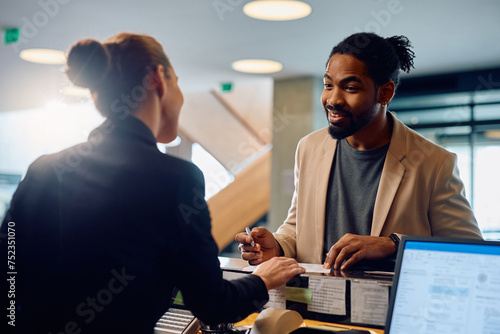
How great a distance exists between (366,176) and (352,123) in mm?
236

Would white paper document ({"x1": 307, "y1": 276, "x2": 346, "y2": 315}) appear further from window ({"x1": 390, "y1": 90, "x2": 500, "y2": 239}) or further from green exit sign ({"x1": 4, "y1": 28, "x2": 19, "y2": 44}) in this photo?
window ({"x1": 390, "y1": 90, "x2": 500, "y2": 239})

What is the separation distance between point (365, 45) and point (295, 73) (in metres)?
4.99

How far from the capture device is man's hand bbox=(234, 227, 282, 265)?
1574mm

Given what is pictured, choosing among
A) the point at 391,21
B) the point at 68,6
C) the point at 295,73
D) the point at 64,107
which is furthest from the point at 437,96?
the point at 64,107

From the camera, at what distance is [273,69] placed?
636 centimetres

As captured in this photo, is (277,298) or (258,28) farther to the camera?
(258,28)

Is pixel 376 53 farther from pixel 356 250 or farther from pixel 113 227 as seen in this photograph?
pixel 113 227

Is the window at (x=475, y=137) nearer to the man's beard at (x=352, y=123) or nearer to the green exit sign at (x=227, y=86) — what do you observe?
the green exit sign at (x=227, y=86)

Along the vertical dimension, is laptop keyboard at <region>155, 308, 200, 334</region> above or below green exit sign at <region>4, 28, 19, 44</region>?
below

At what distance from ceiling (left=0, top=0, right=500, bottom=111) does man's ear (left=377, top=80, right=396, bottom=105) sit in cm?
239

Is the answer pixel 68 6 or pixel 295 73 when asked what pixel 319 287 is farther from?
pixel 295 73

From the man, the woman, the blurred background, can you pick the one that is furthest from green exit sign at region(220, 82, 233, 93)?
the woman

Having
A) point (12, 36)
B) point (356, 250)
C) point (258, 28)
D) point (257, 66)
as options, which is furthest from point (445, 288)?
point (257, 66)

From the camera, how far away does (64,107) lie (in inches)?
397
